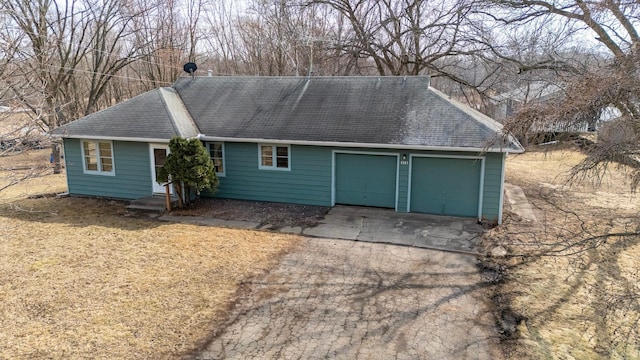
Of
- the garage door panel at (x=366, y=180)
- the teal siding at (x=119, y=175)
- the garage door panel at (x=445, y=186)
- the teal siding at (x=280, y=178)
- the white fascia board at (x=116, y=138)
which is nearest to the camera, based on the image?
the garage door panel at (x=445, y=186)

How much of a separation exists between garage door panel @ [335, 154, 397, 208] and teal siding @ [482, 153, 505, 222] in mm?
2452

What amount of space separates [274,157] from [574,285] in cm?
844

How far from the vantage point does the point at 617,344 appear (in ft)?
18.2

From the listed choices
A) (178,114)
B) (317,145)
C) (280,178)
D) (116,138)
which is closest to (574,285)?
(317,145)

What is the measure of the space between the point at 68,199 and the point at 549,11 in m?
16.2

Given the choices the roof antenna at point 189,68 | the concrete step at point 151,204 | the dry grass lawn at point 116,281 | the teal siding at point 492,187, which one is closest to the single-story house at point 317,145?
the teal siding at point 492,187

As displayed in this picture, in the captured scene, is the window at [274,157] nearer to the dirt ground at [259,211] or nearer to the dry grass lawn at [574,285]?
the dirt ground at [259,211]

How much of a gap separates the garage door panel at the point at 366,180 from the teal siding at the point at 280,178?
1.39ft

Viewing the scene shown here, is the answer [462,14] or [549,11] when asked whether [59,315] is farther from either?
[462,14]

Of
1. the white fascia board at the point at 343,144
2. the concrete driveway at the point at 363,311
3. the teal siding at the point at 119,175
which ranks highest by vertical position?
the white fascia board at the point at 343,144

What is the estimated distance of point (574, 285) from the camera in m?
7.33

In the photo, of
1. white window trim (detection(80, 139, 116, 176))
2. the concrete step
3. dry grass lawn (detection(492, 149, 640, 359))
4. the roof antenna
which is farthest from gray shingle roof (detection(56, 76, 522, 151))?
dry grass lawn (detection(492, 149, 640, 359))

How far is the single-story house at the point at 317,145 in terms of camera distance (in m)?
11.2

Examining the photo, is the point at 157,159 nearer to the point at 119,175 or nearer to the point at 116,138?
the point at 116,138
